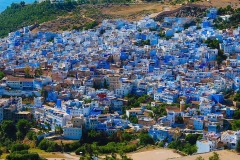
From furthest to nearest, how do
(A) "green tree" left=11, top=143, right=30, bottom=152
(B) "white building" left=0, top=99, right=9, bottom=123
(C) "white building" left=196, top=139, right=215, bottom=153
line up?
1. (B) "white building" left=0, top=99, right=9, bottom=123
2. (A) "green tree" left=11, top=143, right=30, bottom=152
3. (C) "white building" left=196, top=139, right=215, bottom=153

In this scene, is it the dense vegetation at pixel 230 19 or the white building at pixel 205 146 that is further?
the dense vegetation at pixel 230 19

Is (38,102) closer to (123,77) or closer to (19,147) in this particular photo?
(19,147)

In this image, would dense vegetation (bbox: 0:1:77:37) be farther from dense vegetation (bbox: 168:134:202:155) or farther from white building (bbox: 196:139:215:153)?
white building (bbox: 196:139:215:153)

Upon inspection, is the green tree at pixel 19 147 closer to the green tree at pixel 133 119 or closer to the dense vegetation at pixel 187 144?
the green tree at pixel 133 119

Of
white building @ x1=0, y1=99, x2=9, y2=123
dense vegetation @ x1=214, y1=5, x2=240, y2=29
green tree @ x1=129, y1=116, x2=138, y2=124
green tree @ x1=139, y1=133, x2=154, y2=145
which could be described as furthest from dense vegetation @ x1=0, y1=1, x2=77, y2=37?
green tree @ x1=139, y1=133, x2=154, y2=145

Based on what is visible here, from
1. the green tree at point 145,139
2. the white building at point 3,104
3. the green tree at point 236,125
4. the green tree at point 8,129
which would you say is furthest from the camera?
the white building at point 3,104

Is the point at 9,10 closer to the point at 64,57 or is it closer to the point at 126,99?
the point at 64,57

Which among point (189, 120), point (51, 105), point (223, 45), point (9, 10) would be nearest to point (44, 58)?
point (51, 105)

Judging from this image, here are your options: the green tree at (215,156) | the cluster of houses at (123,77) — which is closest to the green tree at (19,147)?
the cluster of houses at (123,77)
